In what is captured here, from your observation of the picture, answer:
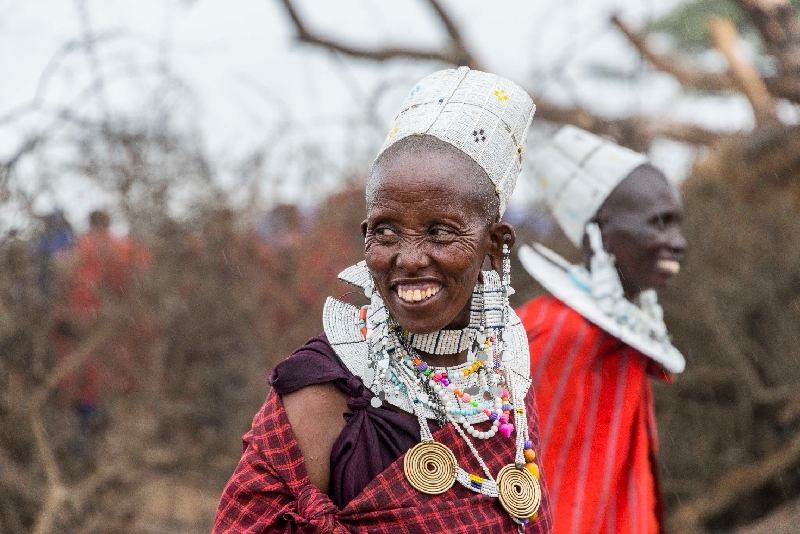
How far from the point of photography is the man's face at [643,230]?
12.0 feet

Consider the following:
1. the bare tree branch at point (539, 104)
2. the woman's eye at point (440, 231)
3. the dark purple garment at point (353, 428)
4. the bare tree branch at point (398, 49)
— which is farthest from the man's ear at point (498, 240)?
the bare tree branch at point (398, 49)

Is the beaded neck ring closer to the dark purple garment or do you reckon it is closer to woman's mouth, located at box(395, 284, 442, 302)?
the dark purple garment

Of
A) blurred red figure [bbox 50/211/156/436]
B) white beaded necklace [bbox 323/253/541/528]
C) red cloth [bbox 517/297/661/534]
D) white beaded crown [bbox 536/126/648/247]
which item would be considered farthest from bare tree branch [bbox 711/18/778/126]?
white beaded necklace [bbox 323/253/541/528]

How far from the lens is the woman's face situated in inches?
75.5

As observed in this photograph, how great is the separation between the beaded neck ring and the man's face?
1.67 metres

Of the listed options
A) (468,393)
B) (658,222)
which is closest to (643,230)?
(658,222)

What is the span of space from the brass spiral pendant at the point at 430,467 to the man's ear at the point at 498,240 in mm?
507

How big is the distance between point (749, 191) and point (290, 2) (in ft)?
13.5

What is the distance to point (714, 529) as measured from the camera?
19.6 ft

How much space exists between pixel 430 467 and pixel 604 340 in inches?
67.0

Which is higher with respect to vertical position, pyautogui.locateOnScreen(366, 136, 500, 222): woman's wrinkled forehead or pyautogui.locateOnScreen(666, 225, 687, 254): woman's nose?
pyautogui.locateOnScreen(366, 136, 500, 222): woman's wrinkled forehead

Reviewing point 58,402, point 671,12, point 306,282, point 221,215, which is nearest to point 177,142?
point 221,215

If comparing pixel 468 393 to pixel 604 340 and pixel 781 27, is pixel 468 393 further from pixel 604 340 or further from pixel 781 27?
pixel 781 27

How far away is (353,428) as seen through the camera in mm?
1901
